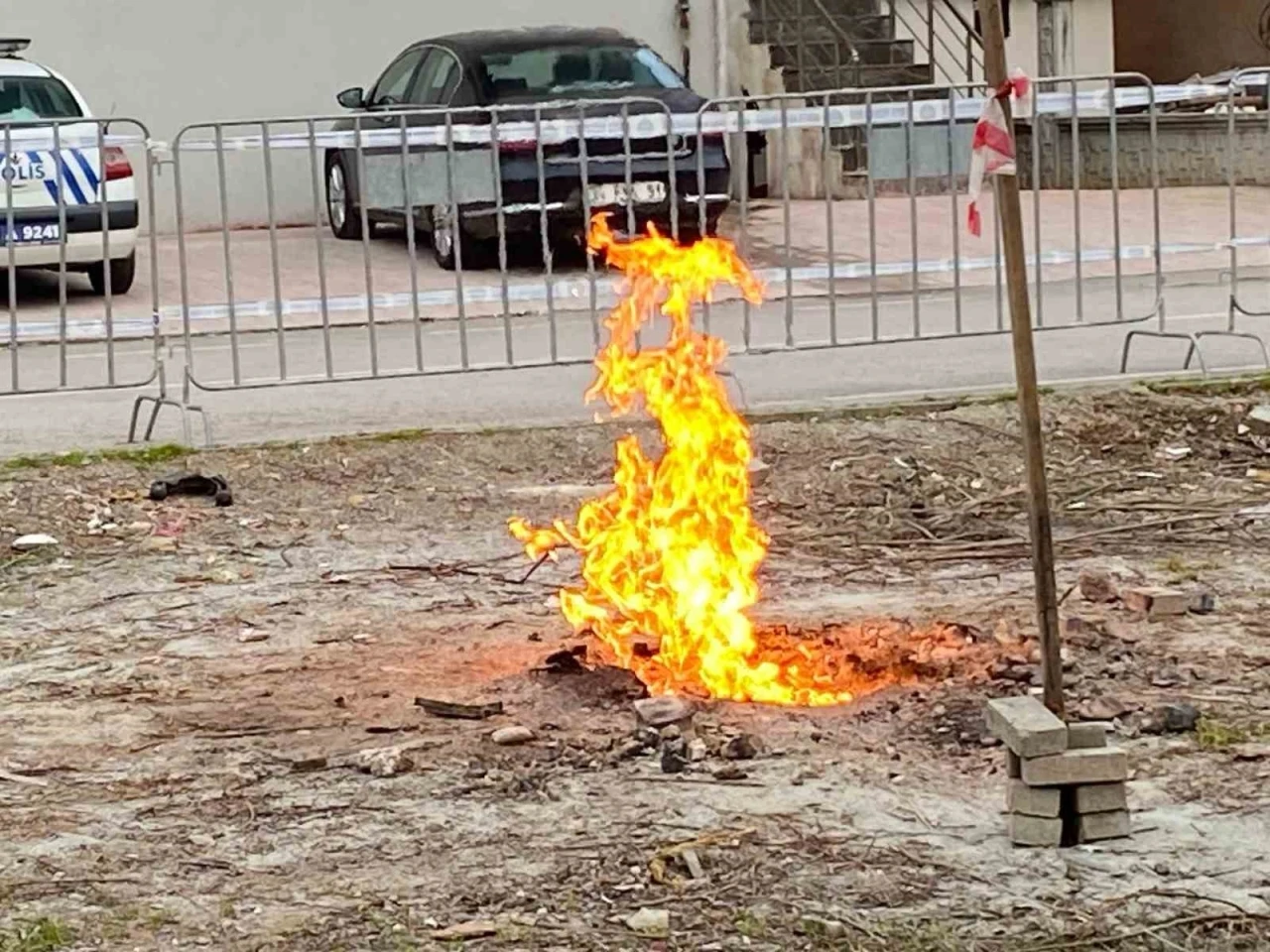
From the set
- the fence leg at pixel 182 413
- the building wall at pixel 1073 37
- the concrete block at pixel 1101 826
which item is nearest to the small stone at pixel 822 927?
the concrete block at pixel 1101 826

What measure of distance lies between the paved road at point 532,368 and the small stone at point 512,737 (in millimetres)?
4531

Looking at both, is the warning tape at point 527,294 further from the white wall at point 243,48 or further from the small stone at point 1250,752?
the white wall at point 243,48

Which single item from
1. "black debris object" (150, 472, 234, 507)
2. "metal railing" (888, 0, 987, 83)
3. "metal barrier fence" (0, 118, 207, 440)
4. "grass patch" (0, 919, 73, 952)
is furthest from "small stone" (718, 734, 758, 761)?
"metal railing" (888, 0, 987, 83)

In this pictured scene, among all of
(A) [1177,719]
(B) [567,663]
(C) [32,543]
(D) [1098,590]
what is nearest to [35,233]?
(C) [32,543]

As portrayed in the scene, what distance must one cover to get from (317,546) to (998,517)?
248cm

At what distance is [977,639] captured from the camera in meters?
6.97

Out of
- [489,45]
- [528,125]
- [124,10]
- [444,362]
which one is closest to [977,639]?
[528,125]

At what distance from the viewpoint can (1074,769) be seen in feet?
16.9

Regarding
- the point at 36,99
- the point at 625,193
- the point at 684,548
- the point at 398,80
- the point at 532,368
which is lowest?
the point at 684,548

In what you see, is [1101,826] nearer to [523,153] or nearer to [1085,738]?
[1085,738]

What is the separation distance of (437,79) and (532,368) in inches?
318

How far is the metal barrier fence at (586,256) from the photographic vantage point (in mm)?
11203

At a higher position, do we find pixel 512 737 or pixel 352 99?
pixel 352 99

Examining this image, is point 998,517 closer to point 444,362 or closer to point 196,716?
point 196,716
